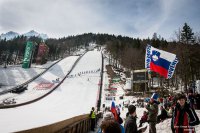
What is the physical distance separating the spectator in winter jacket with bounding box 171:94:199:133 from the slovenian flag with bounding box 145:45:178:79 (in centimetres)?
495

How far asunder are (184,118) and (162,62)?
5.75 m

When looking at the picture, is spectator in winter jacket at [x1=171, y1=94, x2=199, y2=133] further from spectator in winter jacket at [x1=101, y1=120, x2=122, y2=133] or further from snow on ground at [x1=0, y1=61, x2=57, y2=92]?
snow on ground at [x1=0, y1=61, x2=57, y2=92]

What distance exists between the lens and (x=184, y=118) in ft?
14.9

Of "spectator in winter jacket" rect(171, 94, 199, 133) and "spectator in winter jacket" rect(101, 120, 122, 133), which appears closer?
"spectator in winter jacket" rect(101, 120, 122, 133)

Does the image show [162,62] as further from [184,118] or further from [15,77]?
[15,77]

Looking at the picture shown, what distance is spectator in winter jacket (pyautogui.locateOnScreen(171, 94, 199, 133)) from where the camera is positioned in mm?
4512

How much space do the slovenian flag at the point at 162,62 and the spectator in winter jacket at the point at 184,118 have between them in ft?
16.2

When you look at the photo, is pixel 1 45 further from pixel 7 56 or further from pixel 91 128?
pixel 91 128

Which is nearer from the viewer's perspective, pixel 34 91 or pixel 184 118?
pixel 184 118

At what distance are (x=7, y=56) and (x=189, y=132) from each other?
337ft

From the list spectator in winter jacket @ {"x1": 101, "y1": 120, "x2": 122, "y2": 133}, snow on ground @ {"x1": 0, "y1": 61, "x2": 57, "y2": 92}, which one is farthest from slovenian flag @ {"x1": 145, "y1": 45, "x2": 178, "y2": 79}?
snow on ground @ {"x1": 0, "y1": 61, "x2": 57, "y2": 92}

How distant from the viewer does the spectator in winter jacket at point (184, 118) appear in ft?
14.8

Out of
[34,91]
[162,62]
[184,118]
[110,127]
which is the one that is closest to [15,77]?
[34,91]

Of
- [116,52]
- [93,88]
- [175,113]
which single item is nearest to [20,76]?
[93,88]
